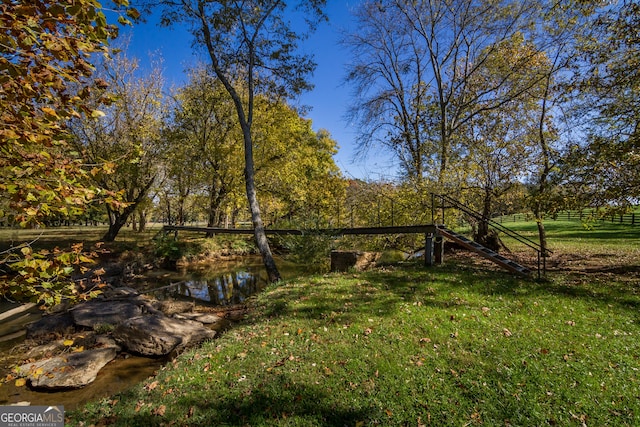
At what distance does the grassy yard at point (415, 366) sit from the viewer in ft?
13.3

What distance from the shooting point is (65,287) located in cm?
250

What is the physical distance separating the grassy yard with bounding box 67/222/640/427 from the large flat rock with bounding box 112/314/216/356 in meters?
1.34

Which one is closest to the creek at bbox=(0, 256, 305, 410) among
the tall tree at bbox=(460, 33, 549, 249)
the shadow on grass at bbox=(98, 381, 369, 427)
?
the shadow on grass at bbox=(98, 381, 369, 427)

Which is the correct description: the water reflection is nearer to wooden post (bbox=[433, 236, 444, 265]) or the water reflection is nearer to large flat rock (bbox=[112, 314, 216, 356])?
large flat rock (bbox=[112, 314, 216, 356])

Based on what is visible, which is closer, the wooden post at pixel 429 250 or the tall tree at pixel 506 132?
the wooden post at pixel 429 250

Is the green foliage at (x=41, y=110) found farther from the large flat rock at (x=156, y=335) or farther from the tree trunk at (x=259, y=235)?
the tree trunk at (x=259, y=235)

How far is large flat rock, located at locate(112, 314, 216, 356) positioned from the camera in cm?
709

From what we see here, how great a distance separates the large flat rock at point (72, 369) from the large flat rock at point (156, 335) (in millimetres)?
551

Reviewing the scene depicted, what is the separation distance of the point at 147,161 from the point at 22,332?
1221 centimetres

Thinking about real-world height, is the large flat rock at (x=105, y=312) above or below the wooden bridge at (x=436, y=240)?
below

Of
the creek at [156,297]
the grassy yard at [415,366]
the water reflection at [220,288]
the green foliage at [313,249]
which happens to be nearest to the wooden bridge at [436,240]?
the green foliage at [313,249]

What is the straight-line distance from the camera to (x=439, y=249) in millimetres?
10922

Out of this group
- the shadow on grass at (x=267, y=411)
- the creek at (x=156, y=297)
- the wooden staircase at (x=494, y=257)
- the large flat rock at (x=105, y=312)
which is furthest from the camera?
the wooden staircase at (x=494, y=257)

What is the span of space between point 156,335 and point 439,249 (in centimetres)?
916
